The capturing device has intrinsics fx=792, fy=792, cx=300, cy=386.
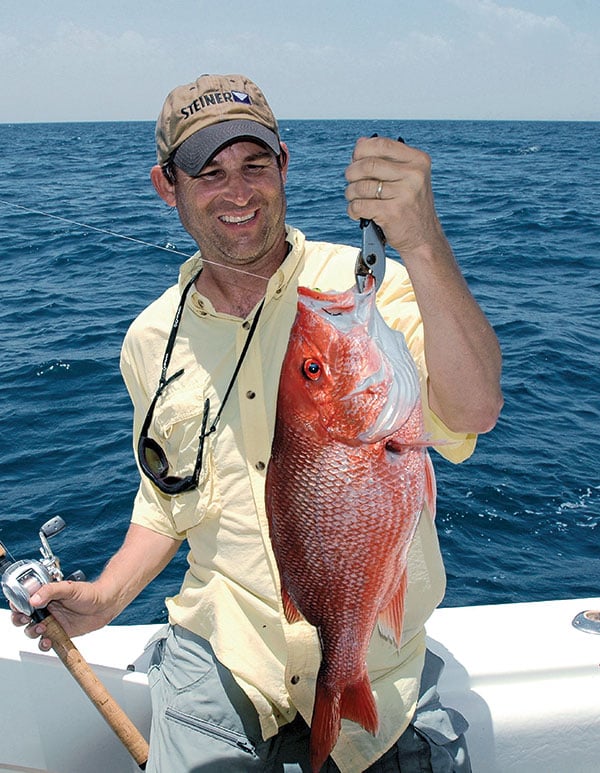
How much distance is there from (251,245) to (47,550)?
1192 millimetres

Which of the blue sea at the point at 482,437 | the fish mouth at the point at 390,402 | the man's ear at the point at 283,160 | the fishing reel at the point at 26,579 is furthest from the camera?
the blue sea at the point at 482,437

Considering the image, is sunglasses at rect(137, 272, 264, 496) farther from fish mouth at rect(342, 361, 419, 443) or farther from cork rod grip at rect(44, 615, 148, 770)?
fish mouth at rect(342, 361, 419, 443)

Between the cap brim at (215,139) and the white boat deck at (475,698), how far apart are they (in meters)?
1.75

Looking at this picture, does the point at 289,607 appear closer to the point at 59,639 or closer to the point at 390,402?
the point at 390,402

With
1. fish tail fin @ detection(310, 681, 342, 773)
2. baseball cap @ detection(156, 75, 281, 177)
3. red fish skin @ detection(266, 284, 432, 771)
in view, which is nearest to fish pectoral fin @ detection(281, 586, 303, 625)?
red fish skin @ detection(266, 284, 432, 771)

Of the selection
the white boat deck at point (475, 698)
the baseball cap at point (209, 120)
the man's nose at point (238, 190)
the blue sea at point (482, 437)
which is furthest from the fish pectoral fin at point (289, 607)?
the blue sea at point (482, 437)

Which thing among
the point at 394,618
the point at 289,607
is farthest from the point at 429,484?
the point at 289,607

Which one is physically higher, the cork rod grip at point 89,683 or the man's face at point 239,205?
the man's face at point 239,205

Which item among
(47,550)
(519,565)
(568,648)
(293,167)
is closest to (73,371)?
(519,565)

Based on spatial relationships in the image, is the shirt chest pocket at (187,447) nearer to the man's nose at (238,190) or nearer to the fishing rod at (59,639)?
the fishing rod at (59,639)

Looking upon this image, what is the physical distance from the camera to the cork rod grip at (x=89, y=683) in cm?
246

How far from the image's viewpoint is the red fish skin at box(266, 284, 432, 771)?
A: 1.73m

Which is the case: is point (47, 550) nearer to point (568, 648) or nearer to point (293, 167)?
point (568, 648)

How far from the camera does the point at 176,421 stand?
251 centimetres
